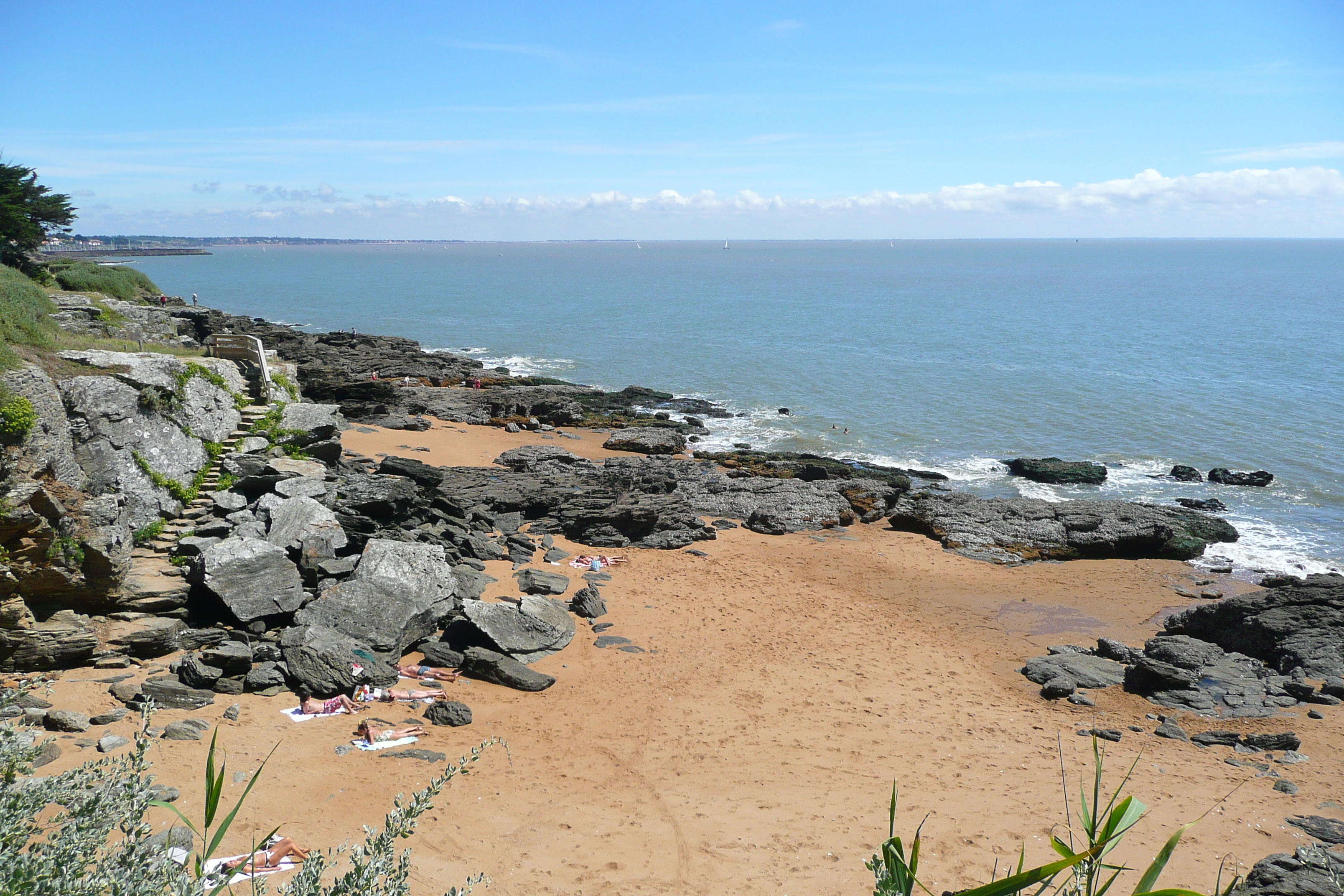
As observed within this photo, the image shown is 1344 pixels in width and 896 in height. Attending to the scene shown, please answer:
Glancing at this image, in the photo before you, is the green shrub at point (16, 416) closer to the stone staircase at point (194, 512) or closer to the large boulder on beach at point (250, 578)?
the stone staircase at point (194, 512)

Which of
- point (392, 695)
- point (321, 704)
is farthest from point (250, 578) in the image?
point (392, 695)

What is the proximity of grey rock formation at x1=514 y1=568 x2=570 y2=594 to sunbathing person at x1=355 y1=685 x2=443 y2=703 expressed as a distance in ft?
13.0

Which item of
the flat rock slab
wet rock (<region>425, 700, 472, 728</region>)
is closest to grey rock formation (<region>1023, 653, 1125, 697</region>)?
wet rock (<region>425, 700, 472, 728</region>)

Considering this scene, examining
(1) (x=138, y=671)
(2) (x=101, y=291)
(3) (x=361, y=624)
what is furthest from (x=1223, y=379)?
(2) (x=101, y=291)

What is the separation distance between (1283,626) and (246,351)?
76.5ft

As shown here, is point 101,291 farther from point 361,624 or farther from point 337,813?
point 337,813

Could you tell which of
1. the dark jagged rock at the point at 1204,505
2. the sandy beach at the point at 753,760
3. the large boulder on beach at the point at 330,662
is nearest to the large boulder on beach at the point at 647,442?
the sandy beach at the point at 753,760

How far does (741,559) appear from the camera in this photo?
1927cm

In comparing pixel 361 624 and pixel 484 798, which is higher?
pixel 361 624

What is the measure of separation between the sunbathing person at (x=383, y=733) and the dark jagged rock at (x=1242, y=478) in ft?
92.7

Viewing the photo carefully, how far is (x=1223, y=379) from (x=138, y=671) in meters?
50.5

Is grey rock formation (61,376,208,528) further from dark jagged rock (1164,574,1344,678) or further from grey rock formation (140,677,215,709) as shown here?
dark jagged rock (1164,574,1344,678)

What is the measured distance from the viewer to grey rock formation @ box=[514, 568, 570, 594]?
15.3m

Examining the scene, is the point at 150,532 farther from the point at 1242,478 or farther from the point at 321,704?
the point at 1242,478
